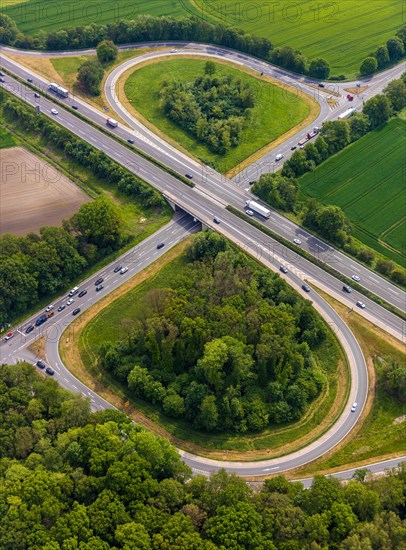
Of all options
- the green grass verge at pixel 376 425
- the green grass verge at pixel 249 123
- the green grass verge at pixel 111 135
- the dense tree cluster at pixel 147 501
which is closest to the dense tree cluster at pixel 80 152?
the green grass verge at pixel 111 135

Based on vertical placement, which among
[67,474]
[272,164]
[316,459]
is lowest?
[316,459]

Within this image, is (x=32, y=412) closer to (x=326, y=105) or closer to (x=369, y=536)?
(x=369, y=536)

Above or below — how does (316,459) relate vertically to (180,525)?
below

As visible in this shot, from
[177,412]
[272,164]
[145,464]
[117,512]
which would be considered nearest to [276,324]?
[177,412]

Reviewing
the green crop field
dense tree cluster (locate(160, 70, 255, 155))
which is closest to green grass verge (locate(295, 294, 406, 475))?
the green crop field

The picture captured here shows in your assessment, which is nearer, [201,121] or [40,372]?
[40,372]

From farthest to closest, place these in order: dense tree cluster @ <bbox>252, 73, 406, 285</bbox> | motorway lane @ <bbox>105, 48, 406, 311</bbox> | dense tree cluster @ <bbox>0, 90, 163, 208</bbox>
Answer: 1. dense tree cluster @ <bbox>0, 90, 163, 208</bbox>
2. dense tree cluster @ <bbox>252, 73, 406, 285</bbox>
3. motorway lane @ <bbox>105, 48, 406, 311</bbox>

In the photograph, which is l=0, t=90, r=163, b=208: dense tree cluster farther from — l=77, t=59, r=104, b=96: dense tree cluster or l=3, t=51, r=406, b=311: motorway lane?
l=77, t=59, r=104, b=96: dense tree cluster

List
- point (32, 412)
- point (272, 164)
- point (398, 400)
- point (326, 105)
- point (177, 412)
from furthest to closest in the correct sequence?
point (326, 105)
point (272, 164)
point (398, 400)
point (177, 412)
point (32, 412)

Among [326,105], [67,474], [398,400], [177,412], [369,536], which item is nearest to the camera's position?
[369,536]
